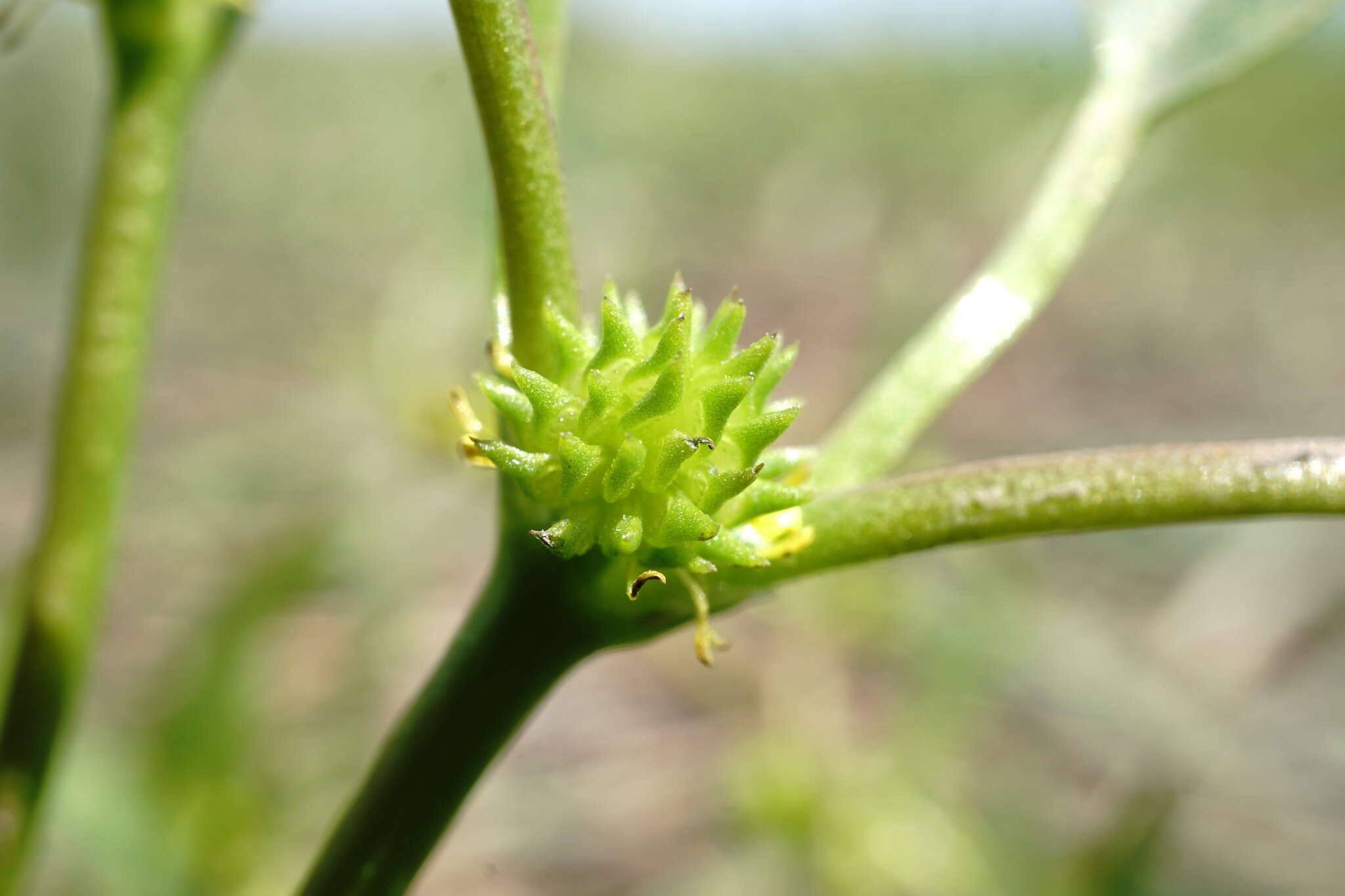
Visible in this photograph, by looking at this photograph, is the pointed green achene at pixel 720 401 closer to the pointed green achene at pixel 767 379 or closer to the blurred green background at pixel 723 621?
the pointed green achene at pixel 767 379

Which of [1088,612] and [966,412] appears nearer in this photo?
[1088,612]

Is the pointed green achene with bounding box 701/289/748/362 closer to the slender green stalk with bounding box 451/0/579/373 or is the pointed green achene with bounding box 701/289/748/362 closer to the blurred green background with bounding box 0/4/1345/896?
the slender green stalk with bounding box 451/0/579/373

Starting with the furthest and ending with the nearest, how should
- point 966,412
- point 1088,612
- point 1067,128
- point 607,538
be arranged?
point 966,412 < point 1088,612 < point 1067,128 < point 607,538

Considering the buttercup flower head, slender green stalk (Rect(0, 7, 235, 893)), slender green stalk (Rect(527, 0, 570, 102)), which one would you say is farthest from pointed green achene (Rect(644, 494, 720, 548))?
slender green stalk (Rect(0, 7, 235, 893))

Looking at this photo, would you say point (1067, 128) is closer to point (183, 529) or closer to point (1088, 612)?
point (1088, 612)

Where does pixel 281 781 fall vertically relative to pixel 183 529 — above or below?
above

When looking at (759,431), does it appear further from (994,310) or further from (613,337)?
(994,310)

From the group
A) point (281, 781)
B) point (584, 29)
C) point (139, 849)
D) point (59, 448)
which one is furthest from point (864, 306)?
point (59, 448)

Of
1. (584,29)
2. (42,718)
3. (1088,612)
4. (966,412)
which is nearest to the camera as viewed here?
(42,718)
